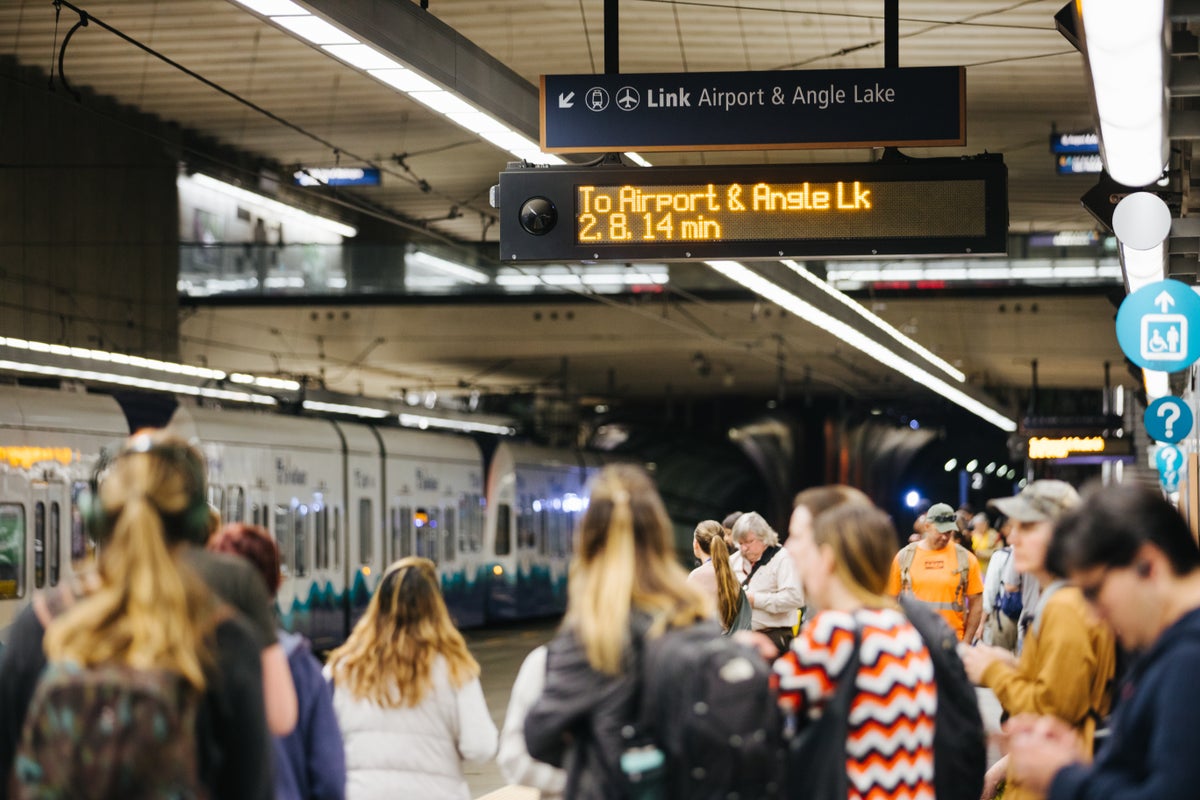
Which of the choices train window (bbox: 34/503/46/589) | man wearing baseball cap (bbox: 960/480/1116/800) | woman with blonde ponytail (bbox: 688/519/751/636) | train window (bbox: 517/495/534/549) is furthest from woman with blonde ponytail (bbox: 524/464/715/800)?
train window (bbox: 517/495/534/549)

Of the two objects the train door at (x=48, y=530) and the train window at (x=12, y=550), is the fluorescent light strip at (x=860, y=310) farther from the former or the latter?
the train window at (x=12, y=550)

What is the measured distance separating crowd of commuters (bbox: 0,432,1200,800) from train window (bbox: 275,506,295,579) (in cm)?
1533

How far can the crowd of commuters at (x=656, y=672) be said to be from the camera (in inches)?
133

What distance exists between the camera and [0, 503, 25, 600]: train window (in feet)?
45.9

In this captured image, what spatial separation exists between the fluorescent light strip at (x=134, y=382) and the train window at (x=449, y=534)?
234 inches

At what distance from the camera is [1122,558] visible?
3.57m

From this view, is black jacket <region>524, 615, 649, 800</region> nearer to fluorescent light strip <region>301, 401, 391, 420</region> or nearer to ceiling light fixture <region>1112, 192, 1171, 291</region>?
ceiling light fixture <region>1112, 192, 1171, 291</region>

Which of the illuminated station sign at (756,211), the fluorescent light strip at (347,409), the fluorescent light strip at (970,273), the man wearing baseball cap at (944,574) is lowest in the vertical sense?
the man wearing baseball cap at (944,574)

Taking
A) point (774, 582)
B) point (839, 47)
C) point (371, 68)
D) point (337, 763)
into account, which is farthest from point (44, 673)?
point (839, 47)

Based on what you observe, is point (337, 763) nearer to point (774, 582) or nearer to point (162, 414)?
point (774, 582)

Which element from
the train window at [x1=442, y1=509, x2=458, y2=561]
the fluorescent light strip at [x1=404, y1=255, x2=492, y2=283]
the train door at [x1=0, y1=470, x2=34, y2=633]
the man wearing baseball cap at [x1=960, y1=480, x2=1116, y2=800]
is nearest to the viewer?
the man wearing baseball cap at [x1=960, y1=480, x2=1116, y2=800]

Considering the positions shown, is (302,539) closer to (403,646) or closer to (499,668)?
(499,668)

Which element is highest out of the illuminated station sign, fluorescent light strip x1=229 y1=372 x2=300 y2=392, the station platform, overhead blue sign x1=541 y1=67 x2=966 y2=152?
overhead blue sign x1=541 y1=67 x2=966 y2=152

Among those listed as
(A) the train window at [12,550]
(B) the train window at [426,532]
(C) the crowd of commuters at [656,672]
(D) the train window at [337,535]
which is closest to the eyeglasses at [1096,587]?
(C) the crowd of commuters at [656,672]
